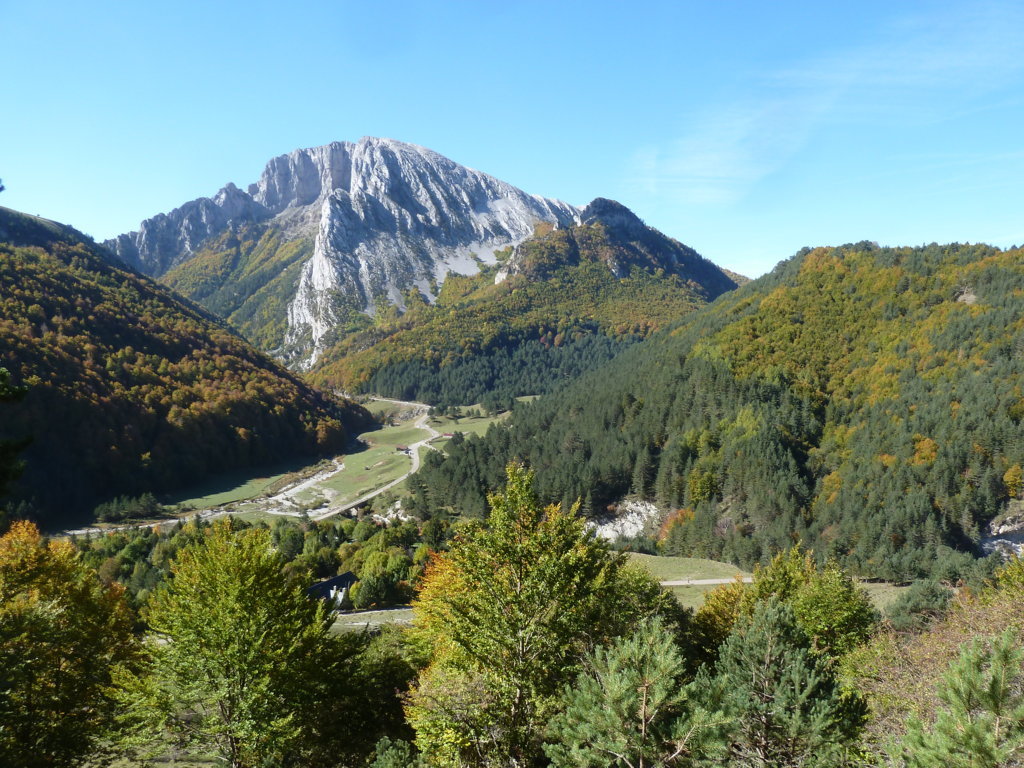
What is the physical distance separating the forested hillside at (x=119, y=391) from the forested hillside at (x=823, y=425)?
51232 mm

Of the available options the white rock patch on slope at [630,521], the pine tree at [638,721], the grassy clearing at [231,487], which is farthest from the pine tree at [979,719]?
the grassy clearing at [231,487]

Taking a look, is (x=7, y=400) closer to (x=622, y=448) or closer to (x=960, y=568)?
(x=960, y=568)

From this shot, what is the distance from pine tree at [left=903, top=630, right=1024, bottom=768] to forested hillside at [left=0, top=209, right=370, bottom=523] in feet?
335

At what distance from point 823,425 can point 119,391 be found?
14356cm

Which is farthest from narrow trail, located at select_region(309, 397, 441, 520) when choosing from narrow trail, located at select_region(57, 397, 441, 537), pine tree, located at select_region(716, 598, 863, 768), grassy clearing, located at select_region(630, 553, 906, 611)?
pine tree, located at select_region(716, 598, 863, 768)

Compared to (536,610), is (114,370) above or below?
above

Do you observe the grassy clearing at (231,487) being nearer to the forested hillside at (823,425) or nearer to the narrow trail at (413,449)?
the narrow trail at (413,449)

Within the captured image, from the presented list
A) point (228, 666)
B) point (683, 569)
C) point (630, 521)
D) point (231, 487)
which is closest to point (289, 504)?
point (231, 487)

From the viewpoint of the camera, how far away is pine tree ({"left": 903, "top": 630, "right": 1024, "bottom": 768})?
916 cm

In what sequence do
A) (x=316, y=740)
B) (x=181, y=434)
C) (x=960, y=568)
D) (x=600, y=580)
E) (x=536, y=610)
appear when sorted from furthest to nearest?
(x=181, y=434) → (x=960, y=568) → (x=316, y=740) → (x=600, y=580) → (x=536, y=610)

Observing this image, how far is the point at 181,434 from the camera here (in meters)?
109

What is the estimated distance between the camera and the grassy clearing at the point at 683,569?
53.0m

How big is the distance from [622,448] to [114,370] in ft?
361

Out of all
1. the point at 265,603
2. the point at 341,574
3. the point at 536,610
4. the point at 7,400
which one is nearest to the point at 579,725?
the point at 536,610
